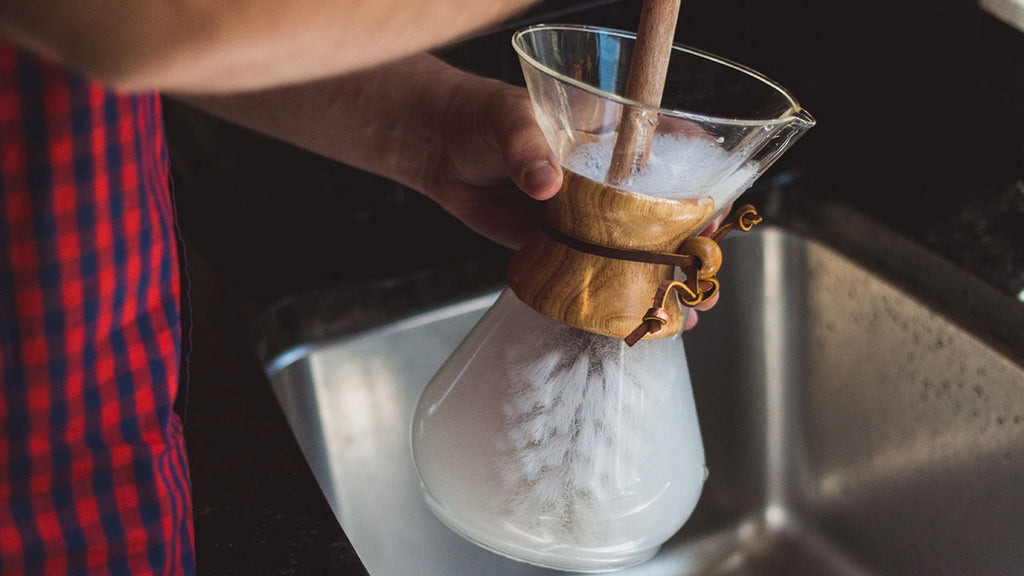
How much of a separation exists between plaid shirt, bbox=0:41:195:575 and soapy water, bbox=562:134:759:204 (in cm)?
19

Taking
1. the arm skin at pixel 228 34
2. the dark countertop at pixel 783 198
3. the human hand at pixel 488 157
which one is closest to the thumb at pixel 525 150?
the human hand at pixel 488 157

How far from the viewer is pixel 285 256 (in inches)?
33.3

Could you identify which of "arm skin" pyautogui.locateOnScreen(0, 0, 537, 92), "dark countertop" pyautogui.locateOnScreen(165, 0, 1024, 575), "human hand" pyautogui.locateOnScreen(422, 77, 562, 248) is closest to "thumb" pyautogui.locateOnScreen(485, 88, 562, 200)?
"human hand" pyautogui.locateOnScreen(422, 77, 562, 248)

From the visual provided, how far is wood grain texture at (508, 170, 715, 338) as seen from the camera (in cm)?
45

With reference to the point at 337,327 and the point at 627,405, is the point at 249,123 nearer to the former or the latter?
the point at 337,327

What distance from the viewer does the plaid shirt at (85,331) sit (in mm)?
429

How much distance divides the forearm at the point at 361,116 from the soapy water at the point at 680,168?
8.7 inches

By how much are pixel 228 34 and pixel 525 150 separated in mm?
218

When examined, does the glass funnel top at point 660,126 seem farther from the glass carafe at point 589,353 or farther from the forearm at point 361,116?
the forearm at point 361,116

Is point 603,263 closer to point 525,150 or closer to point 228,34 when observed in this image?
point 525,150

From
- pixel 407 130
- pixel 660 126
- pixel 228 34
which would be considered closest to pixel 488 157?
pixel 407 130

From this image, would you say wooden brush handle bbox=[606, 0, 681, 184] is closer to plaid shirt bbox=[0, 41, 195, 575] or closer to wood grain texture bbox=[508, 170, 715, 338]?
wood grain texture bbox=[508, 170, 715, 338]

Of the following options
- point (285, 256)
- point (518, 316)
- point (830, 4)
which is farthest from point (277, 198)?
point (830, 4)

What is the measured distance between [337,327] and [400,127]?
0.20m
